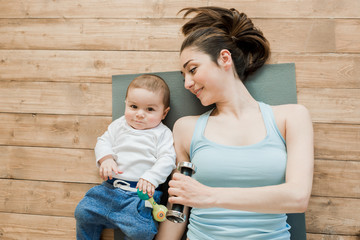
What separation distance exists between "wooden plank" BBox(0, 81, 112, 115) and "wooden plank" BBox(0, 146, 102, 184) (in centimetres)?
24

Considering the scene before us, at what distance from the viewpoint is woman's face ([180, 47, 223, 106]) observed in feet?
4.25

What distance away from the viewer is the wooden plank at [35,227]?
1651 millimetres

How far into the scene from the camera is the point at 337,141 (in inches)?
60.3

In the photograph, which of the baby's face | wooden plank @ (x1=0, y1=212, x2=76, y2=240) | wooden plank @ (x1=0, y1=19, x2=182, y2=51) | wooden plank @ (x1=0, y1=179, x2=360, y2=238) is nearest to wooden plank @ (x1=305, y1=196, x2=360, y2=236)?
wooden plank @ (x1=0, y1=179, x2=360, y2=238)

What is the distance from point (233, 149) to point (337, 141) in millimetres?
676

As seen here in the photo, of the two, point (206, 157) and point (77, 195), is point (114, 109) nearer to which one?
point (77, 195)

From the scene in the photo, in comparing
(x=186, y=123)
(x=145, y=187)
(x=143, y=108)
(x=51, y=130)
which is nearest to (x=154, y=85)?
(x=143, y=108)

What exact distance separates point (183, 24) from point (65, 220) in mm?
1319

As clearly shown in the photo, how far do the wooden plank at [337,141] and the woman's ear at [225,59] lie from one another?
2.03ft

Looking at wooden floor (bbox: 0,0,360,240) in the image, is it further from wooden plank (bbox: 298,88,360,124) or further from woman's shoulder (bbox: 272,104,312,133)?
woman's shoulder (bbox: 272,104,312,133)

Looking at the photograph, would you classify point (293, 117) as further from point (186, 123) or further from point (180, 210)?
point (180, 210)

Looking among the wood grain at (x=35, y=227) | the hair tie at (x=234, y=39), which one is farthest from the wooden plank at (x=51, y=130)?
the hair tie at (x=234, y=39)

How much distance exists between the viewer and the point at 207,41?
133 cm

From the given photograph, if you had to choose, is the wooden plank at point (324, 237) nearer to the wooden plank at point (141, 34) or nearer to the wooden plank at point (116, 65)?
the wooden plank at point (116, 65)
